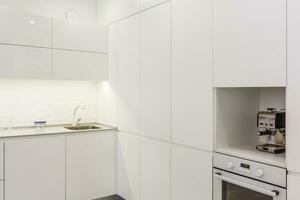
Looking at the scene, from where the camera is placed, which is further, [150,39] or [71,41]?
[71,41]

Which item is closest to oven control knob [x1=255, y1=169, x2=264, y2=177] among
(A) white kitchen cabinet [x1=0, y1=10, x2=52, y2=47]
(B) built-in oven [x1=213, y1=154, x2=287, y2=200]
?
(B) built-in oven [x1=213, y1=154, x2=287, y2=200]

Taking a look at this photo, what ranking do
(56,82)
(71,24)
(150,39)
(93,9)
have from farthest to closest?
→ (93,9) < (56,82) < (71,24) < (150,39)

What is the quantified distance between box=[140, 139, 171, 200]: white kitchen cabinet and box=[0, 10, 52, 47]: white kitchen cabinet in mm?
1659

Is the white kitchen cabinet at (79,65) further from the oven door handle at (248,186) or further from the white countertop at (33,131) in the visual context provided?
the oven door handle at (248,186)

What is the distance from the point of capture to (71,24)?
3.41m

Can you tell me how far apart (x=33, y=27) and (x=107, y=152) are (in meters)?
1.70

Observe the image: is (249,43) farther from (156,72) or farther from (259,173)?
(156,72)

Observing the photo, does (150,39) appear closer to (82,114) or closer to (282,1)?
(282,1)

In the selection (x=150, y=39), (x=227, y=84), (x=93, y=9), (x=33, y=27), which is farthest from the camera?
(x=93, y=9)

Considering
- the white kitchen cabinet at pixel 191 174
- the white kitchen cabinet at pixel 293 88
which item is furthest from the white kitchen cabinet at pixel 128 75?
the white kitchen cabinet at pixel 293 88

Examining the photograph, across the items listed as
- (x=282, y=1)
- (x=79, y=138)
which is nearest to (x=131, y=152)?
(x=79, y=138)

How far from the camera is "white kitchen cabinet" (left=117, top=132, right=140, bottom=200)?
10.2ft

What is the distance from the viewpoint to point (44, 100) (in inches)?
143

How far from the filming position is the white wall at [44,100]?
3381 millimetres
